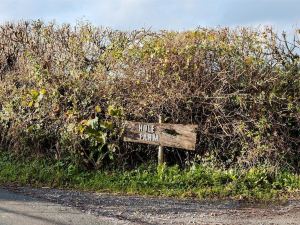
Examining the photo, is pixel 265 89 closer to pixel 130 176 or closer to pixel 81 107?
pixel 130 176

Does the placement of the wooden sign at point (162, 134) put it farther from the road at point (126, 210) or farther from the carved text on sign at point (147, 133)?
the road at point (126, 210)

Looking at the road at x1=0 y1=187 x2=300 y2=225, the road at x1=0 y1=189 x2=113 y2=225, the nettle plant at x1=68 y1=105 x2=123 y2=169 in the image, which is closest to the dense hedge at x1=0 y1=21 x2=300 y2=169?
the nettle plant at x1=68 y1=105 x2=123 y2=169

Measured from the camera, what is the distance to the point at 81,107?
431 inches

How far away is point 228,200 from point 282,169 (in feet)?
5.17

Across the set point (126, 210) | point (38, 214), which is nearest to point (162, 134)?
point (126, 210)

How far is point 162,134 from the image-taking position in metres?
10.1

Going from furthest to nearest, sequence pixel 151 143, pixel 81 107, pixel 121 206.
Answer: pixel 81 107
pixel 151 143
pixel 121 206

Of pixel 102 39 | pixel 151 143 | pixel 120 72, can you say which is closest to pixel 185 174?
pixel 151 143

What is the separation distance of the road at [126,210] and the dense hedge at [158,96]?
1.78m

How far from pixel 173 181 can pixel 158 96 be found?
1.67m

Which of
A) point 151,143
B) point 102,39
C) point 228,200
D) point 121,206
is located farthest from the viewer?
point 102,39

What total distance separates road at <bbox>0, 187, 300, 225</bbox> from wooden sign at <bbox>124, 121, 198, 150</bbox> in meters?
1.72

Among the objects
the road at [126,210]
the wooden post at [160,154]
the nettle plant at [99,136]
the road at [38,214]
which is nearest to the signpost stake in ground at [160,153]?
the wooden post at [160,154]

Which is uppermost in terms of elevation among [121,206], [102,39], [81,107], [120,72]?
[102,39]
